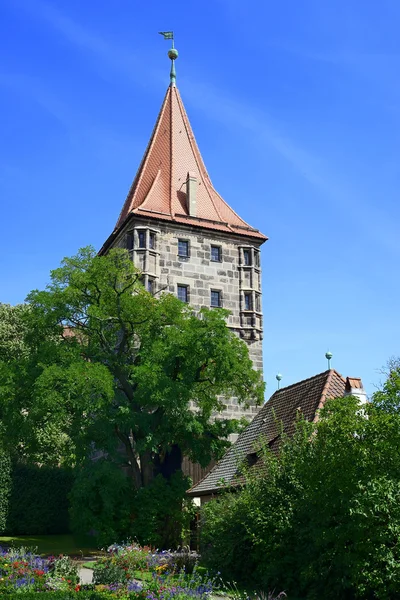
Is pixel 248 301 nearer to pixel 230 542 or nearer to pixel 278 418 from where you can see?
pixel 278 418

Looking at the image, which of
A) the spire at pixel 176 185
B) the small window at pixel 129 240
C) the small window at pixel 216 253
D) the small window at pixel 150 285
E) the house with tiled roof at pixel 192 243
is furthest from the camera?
the spire at pixel 176 185

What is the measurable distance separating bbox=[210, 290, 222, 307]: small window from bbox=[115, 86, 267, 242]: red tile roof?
10.7 ft

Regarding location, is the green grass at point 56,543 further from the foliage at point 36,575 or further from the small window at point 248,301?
the small window at point 248,301

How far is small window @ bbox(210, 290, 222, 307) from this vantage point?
32219 mm

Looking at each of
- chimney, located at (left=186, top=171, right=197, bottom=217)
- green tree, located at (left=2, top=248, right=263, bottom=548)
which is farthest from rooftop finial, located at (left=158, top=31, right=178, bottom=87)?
green tree, located at (left=2, top=248, right=263, bottom=548)

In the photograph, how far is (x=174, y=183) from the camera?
3491 centimetres

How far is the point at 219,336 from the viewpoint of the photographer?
2266 cm

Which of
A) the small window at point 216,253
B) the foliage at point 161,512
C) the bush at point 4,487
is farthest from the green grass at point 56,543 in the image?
the small window at point 216,253

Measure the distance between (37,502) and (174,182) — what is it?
17.6m

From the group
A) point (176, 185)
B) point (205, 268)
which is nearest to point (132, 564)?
point (205, 268)

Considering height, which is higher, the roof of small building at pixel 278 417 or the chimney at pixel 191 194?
the chimney at pixel 191 194

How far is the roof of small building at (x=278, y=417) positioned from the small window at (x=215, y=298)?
33.7 ft

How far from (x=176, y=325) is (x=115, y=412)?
3.95 meters

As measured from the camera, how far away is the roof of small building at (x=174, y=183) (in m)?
33.0
